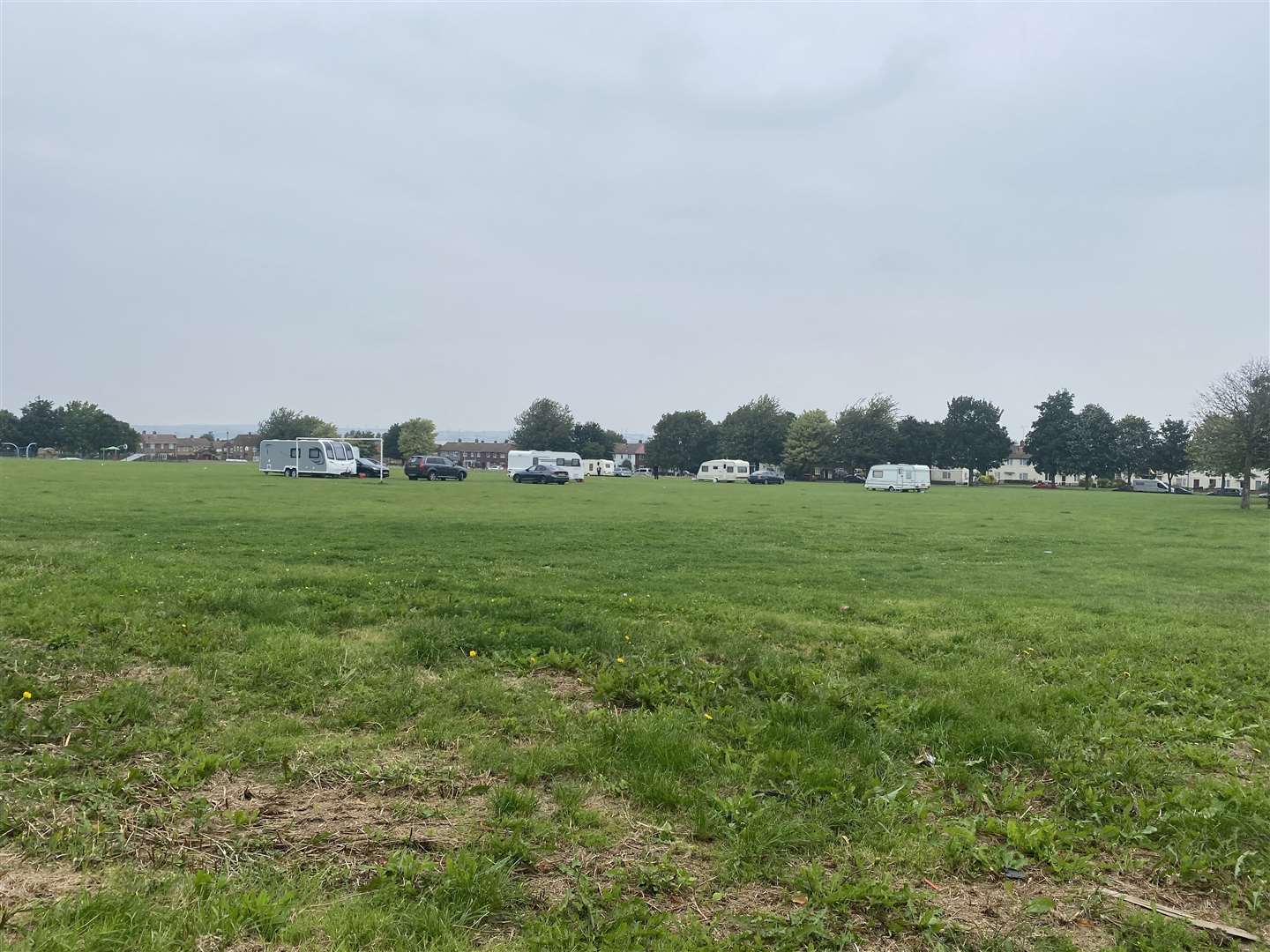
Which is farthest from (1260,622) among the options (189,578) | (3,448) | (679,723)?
(3,448)

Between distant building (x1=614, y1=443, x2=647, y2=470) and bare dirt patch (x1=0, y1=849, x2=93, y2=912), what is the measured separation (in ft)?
460

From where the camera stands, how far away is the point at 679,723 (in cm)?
526

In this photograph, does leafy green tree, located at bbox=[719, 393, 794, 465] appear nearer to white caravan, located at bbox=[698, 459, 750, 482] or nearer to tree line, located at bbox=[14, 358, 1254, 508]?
tree line, located at bbox=[14, 358, 1254, 508]

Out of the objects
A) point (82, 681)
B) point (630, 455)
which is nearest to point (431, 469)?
point (82, 681)

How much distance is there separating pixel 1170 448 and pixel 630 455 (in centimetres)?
10402

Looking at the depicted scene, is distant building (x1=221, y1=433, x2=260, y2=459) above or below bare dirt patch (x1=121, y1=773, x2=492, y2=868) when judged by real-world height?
above

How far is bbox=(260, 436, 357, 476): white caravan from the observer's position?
162ft

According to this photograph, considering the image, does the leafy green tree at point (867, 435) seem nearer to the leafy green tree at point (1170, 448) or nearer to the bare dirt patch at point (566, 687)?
the leafy green tree at point (1170, 448)

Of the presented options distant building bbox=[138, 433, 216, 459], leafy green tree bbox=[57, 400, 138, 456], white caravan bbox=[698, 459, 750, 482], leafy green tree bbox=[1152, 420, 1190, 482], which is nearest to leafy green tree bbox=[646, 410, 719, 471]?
white caravan bbox=[698, 459, 750, 482]

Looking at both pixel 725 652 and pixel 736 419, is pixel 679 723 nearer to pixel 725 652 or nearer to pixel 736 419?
pixel 725 652

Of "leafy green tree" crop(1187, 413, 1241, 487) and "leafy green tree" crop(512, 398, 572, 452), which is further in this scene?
"leafy green tree" crop(512, 398, 572, 452)

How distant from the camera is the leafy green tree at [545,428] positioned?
5108 inches

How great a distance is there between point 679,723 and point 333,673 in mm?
2850

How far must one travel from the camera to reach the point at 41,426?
427 ft
